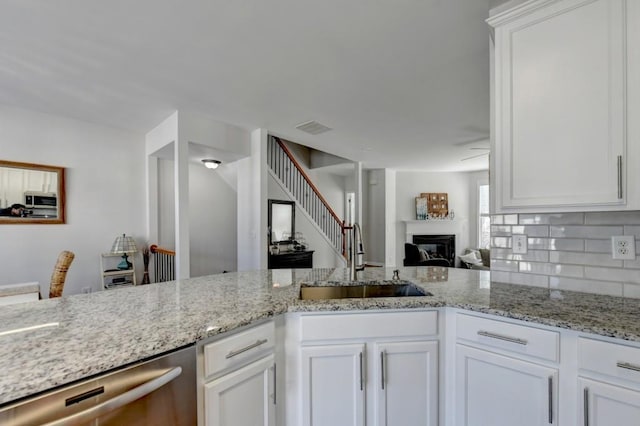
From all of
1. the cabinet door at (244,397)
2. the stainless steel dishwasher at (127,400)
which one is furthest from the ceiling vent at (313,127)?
the stainless steel dishwasher at (127,400)

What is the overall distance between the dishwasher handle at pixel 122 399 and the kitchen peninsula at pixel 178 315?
81 mm

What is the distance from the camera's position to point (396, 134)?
4598 mm

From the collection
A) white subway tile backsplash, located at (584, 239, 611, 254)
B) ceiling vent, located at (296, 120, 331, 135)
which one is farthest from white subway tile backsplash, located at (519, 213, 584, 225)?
ceiling vent, located at (296, 120, 331, 135)

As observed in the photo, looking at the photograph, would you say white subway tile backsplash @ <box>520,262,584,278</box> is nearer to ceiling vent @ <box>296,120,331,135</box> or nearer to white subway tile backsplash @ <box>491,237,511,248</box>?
white subway tile backsplash @ <box>491,237,511,248</box>

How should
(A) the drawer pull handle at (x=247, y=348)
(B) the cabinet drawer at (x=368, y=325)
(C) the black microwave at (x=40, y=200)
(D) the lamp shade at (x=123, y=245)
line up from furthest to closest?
1. (D) the lamp shade at (x=123, y=245)
2. (C) the black microwave at (x=40, y=200)
3. (B) the cabinet drawer at (x=368, y=325)
4. (A) the drawer pull handle at (x=247, y=348)

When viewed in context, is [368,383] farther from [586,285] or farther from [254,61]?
[254,61]

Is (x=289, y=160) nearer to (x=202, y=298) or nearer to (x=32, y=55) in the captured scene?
(x=32, y=55)

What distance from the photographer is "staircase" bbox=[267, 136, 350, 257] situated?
5.72 meters

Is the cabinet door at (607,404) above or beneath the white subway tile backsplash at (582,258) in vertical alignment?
beneath

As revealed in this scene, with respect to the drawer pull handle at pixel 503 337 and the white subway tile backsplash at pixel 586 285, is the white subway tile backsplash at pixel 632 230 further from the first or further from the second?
the drawer pull handle at pixel 503 337

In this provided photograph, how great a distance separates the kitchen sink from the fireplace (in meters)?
6.15

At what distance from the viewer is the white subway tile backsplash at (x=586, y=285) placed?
1.52 m

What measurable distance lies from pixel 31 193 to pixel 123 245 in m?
1.14

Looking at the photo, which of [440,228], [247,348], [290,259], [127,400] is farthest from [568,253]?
[440,228]
